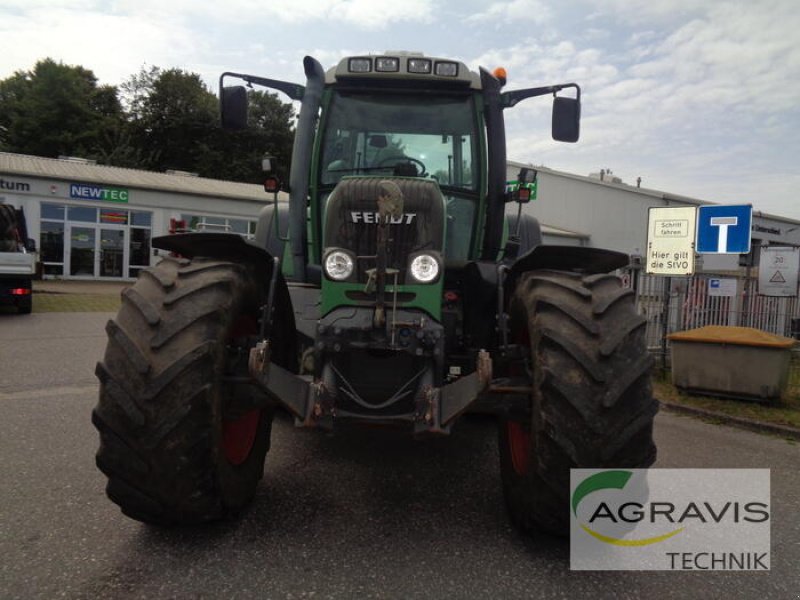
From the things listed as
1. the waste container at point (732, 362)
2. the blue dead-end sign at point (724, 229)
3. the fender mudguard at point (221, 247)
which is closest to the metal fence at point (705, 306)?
the blue dead-end sign at point (724, 229)

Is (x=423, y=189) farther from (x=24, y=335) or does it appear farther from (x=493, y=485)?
(x=24, y=335)

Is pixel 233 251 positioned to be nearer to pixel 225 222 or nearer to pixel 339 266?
pixel 339 266

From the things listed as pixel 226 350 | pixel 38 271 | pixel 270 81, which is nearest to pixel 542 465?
pixel 226 350

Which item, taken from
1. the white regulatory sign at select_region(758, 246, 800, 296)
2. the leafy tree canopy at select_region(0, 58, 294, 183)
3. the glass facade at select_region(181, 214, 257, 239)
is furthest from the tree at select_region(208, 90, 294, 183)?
the white regulatory sign at select_region(758, 246, 800, 296)

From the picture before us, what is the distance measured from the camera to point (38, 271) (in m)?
14.3

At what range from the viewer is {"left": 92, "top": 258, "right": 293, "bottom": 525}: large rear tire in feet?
8.30

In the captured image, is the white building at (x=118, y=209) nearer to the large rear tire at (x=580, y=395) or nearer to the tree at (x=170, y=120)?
the tree at (x=170, y=120)

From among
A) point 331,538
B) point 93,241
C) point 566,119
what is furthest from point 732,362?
point 93,241

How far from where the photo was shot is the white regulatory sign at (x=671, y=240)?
7.91 meters

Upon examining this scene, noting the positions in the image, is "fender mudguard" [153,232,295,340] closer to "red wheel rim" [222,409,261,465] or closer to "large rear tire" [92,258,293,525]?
"large rear tire" [92,258,293,525]

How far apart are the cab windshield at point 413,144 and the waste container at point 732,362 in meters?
3.98

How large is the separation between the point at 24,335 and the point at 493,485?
9256 millimetres

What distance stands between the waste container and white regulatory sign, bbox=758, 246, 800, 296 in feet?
13.3

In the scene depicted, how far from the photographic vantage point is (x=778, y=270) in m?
10.2
